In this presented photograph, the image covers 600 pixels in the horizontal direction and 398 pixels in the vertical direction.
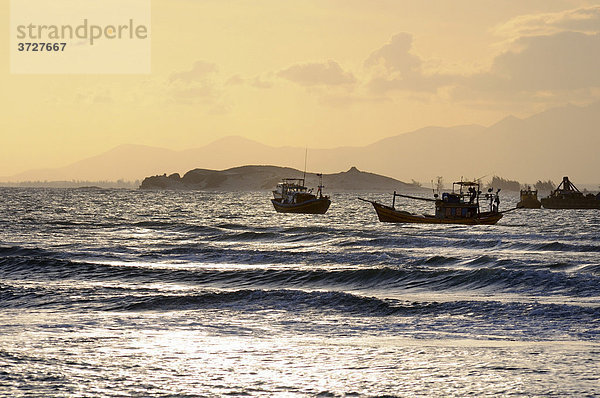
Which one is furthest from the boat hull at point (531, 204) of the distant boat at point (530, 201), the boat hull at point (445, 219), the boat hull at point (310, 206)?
the boat hull at point (445, 219)

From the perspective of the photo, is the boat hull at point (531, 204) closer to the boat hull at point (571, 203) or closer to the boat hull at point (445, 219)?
the boat hull at point (571, 203)

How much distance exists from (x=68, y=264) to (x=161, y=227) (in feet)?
122

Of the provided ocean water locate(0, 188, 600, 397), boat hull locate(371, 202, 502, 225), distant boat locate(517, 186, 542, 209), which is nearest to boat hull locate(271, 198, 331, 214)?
boat hull locate(371, 202, 502, 225)

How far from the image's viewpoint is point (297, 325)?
57.8ft

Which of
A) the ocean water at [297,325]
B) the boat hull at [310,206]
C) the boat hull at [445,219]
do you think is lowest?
the ocean water at [297,325]

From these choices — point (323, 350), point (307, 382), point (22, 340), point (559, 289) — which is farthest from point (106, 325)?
point (559, 289)

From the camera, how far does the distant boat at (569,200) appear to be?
140 metres

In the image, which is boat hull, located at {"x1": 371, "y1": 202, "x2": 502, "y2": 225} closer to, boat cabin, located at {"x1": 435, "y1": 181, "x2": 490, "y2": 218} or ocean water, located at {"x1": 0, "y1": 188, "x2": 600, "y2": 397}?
boat cabin, located at {"x1": 435, "y1": 181, "x2": 490, "y2": 218}

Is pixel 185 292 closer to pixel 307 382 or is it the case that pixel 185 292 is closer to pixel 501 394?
pixel 307 382

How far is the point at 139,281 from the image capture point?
27.7 meters

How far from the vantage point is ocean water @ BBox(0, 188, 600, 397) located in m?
11.5

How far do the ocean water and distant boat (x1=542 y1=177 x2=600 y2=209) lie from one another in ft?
359

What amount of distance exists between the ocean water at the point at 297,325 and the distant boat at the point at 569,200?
109m

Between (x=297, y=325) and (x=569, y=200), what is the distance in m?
138
